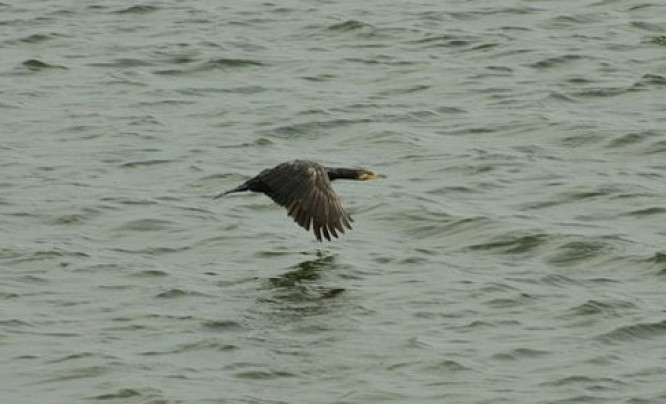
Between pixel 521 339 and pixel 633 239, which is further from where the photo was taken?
pixel 633 239

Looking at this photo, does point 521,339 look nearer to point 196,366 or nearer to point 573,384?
point 573,384

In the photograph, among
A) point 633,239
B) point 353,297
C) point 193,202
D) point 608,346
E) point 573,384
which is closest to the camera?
point 573,384

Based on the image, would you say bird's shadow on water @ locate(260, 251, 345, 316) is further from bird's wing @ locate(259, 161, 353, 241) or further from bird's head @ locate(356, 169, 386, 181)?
bird's head @ locate(356, 169, 386, 181)

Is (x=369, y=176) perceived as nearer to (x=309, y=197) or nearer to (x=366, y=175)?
(x=366, y=175)

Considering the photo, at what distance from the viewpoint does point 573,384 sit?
42.1 feet

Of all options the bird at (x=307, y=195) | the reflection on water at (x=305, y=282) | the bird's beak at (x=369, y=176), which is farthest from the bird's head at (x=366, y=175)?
the reflection on water at (x=305, y=282)

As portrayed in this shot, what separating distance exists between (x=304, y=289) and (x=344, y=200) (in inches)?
101

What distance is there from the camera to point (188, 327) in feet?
46.3

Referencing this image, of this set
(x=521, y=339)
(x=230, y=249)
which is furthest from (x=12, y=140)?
(x=521, y=339)

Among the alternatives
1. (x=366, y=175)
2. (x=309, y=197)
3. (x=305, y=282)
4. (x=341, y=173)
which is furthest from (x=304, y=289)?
(x=366, y=175)

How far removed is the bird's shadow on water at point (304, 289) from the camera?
48.6 ft

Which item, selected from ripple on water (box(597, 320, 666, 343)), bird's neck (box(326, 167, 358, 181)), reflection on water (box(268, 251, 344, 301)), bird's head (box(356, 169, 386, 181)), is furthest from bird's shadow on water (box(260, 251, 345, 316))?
ripple on water (box(597, 320, 666, 343))

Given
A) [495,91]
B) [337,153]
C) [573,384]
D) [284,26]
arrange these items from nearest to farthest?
1. [573,384]
2. [337,153]
3. [495,91]
4. [284,26]

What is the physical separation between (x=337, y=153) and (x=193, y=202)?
6.91ft
